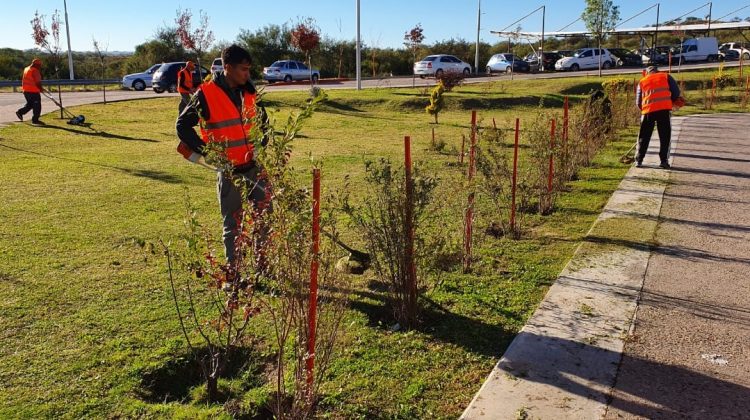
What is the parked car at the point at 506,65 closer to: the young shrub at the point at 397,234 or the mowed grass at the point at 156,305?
the mowed grass at the point at 156,305

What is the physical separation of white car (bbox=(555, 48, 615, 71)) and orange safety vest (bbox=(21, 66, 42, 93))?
106 feet

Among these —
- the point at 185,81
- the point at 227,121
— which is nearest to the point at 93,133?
the point at 185,81

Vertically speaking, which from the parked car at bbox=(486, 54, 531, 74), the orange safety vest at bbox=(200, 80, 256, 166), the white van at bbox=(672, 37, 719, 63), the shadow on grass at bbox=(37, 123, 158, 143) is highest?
the white van at bbox=(672, 37, 719, 63)

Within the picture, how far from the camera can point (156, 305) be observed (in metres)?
4.47

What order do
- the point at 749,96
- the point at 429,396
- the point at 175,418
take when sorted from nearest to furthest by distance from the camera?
the point at 175,418
the point at 429,396
the point at 749,96

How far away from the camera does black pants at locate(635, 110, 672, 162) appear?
9453mm

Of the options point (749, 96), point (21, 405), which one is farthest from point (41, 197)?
point (749, 96)

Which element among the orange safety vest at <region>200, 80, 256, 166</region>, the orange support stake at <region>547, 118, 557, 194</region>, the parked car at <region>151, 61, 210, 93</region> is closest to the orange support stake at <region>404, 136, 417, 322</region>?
the orange safety vest at <region>200, 80, 256, 166</region>

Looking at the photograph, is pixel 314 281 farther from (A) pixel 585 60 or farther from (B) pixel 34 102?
(A) pixel 585 60

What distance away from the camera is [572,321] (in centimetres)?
408

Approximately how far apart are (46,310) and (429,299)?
2727 millimetres

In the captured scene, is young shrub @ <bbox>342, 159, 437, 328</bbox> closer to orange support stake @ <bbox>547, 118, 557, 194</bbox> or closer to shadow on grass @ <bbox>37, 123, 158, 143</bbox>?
orange support stake @ <bbox>547, 118, 557, 194</bbox>

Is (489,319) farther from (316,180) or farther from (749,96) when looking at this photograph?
(749,96)

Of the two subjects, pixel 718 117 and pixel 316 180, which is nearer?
pixel 316 180
